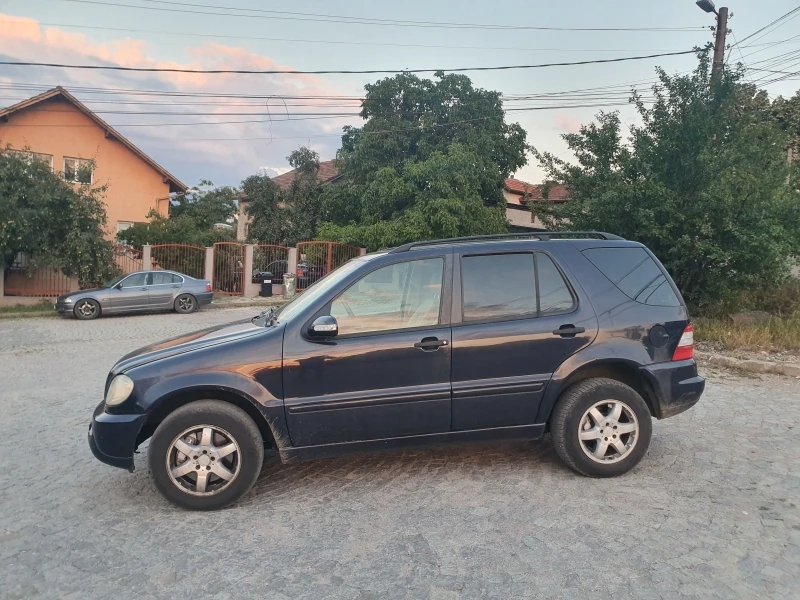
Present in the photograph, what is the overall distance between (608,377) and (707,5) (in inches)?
440

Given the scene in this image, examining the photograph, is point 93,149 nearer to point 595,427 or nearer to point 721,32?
point 721,32

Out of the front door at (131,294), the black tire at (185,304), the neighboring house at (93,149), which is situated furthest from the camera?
the neighboring house at (93,149)

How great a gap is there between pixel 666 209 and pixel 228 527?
905 centimetres

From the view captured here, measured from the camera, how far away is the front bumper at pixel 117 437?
12.4 ft

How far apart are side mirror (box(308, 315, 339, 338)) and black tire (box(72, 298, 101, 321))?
554 inches

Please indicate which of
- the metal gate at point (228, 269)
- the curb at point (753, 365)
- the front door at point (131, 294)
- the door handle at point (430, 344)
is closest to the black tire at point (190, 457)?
the door handle at point (430, 344)

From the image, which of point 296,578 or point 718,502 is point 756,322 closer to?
point 718,502

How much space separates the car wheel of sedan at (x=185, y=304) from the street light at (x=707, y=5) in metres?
14.6

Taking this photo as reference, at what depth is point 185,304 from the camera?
17.1 m

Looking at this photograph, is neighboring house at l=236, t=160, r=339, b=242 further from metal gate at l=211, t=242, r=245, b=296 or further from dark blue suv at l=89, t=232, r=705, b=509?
dark blue suv at l=89, t=232, r=705, b=509

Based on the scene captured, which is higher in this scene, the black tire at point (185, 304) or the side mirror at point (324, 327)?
the side mirror at point (324, 327)

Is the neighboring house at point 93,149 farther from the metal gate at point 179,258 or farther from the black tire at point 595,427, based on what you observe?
the black tire at point 595,427

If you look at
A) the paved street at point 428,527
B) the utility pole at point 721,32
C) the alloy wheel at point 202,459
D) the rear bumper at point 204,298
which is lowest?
the paved street at point 428,527

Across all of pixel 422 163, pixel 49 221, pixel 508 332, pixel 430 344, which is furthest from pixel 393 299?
pixel 422 163
